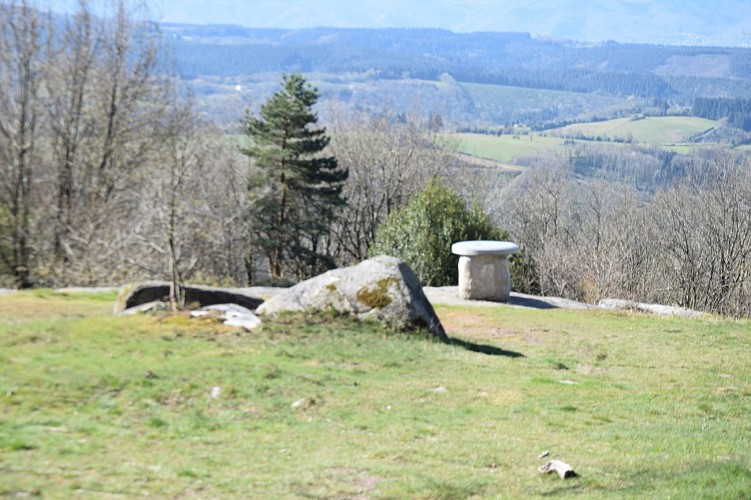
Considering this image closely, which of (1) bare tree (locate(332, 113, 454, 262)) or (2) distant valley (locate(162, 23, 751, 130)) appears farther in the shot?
(2) distant valley (locate(162, 23, 751, 130))

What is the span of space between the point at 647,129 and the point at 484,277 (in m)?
112

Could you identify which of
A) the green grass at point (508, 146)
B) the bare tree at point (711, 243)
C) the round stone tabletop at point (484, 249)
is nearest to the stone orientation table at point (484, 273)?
the round stone tabletop at point (484, 249)

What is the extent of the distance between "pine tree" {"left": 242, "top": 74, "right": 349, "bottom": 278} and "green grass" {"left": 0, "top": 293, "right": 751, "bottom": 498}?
2802 centimetres

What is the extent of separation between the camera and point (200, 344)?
40.8 ft

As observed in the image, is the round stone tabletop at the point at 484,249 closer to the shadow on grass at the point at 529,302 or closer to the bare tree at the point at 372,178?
the shadow on grass at the point at 529,302

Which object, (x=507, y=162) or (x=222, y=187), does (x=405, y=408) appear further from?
(x=507, y=162)

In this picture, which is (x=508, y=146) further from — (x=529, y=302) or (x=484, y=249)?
(x=484, y=249)

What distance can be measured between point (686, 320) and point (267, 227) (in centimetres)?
2782

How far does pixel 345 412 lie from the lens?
995 centimetres

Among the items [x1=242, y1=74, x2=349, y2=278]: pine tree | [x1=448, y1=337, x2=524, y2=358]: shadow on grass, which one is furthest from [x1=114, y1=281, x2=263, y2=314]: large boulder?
[x1=242, y1=74, x2=349, y2=278]: pine tree

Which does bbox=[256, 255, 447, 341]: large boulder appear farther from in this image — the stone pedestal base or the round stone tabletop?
the stone pedestal base

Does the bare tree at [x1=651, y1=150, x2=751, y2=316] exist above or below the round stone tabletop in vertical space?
below

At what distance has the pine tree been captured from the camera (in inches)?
1715

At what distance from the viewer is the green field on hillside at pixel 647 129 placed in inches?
4458
